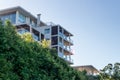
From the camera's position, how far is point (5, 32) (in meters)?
9.33

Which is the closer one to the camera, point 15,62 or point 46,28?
point 15,62

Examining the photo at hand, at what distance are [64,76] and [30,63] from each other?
2.19 metres

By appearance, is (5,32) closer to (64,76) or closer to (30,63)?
(30,63)

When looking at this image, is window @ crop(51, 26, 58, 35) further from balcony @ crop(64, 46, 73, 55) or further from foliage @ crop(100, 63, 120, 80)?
foliage @ crop(100, 63, 120, 80)

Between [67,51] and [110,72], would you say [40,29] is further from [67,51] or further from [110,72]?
[110,72]

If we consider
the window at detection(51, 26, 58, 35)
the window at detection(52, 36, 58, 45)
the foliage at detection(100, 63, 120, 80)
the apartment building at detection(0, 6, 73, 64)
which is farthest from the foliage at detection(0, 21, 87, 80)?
the window at detection(51, 26, 58, 35)

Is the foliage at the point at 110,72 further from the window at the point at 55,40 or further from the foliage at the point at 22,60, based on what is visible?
the window at the point at 55,40

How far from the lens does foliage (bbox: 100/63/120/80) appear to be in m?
29.2

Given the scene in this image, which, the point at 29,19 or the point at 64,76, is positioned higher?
the point at 29,19

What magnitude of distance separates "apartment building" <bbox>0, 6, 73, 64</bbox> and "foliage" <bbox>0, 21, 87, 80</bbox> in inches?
1865

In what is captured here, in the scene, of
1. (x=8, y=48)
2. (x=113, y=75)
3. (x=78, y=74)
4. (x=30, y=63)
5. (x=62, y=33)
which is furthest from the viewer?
(x=62, y=33)

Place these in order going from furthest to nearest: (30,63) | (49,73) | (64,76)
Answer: (64,76), (49,73), (30,63)

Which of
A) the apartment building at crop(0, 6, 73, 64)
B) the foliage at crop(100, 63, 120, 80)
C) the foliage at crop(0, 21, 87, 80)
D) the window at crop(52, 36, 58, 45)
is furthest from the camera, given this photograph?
the window at crop(52, 36, 58, 45)

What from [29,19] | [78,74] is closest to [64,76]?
[78,74]
